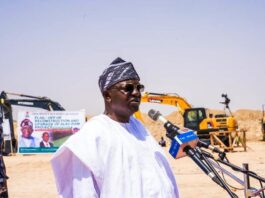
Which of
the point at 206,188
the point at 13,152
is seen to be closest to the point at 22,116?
the point at 13,152

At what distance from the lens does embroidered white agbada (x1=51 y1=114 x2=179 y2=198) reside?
2.73 m

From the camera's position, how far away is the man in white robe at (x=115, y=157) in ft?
8.97

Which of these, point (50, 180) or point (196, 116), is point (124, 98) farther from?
point (196, 116)

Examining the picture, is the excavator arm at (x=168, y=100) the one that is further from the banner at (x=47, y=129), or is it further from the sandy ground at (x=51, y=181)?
the sandy ground at (x=51, y=181)

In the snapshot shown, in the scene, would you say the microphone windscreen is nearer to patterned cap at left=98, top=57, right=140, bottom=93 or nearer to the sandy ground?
patterned cap at left=98, top=57, right=140, bottom=93

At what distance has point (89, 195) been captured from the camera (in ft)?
8.78

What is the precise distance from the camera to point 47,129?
25938 millimetres

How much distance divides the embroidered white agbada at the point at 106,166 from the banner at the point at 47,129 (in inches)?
903

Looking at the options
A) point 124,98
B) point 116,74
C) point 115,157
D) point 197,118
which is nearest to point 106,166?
point 115,157

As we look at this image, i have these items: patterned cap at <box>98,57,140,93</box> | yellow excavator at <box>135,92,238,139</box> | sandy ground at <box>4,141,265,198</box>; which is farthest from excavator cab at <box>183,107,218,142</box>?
patterned cap at <box>98,57,140,93</box>

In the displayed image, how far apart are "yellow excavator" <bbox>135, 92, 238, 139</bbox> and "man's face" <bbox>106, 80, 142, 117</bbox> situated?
72.5ft

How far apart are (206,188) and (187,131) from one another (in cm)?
798

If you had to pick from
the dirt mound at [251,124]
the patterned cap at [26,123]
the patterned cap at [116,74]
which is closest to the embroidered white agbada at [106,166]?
the patterned cap at [116,74]

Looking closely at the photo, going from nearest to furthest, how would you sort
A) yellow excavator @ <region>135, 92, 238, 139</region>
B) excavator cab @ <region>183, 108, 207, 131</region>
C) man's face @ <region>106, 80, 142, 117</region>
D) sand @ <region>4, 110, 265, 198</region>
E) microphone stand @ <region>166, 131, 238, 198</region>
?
1. microphone stand @ <region>166, 131, 238, 198</region>
2. man's face @ <region>106, 80, 142, 117</region>
3. sand @ <region>4, 110, 265, 198</region>
4. yellow excavator @ <region>135, 92, 238, 139</region>
5. excavator cab @ <region>183, 108, 207, 131</region>
